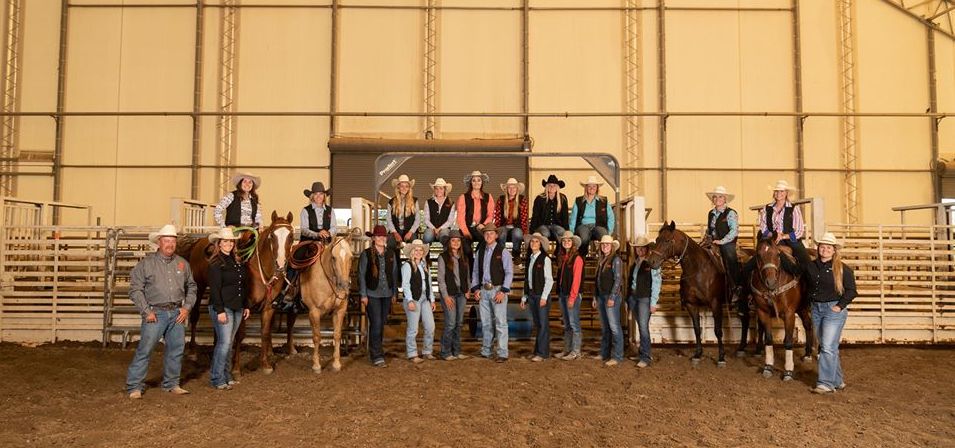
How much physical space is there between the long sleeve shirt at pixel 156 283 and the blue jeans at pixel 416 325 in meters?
2.76

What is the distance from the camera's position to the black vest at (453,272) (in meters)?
8.52

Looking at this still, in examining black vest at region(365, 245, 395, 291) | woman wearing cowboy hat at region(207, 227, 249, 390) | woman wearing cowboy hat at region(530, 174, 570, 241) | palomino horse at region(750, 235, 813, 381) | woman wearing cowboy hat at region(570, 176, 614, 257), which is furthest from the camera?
woman wearing cowboy hat at region(530, 174, 570, 241)

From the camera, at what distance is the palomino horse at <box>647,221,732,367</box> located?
8.84m

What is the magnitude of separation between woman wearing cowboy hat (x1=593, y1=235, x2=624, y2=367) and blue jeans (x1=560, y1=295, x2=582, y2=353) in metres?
0.32

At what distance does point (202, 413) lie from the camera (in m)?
6.12

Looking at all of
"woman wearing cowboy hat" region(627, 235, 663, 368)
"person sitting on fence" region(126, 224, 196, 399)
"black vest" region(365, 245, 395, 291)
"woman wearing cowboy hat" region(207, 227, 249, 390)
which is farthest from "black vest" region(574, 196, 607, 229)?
"person sitting on fence" region(126, 224, 196, 399)

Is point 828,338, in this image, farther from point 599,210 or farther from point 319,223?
point 319,223

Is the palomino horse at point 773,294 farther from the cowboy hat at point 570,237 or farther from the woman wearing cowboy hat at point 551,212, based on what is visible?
the woman wearing cowboy hat at point 551,212

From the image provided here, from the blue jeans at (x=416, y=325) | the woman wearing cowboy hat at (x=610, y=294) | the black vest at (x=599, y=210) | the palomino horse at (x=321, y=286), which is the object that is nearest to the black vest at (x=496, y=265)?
the blue jeans at (x=416, y=325)

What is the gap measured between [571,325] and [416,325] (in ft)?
6.66

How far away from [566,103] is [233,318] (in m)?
13.0

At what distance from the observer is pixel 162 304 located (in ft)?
21.6

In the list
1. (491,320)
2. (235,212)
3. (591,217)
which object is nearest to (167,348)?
(235,212)

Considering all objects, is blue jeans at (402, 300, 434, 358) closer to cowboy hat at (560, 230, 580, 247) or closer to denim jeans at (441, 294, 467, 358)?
denim jeans at (441, 294, 467, 358)
